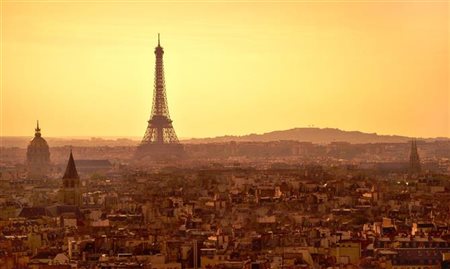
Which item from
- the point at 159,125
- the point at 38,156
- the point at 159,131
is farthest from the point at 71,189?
the point at 159,131

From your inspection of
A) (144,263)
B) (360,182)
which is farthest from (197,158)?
(144,263)

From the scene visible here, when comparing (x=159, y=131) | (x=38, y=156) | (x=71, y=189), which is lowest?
(x=71, y=189)

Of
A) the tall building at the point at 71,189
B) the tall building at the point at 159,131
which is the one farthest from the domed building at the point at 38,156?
the tall building at the point at 71,189

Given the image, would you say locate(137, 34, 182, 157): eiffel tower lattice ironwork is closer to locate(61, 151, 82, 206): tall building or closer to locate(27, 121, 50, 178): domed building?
locate(27, 121, 50, 178): domed building

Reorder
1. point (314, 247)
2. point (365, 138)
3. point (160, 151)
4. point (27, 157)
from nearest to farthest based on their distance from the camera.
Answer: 1. point (314, 247)
2. point (27, 157)
3. point (160, 151)
4. point (365, 138)

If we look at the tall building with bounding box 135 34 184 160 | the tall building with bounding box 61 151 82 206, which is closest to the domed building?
the tall building with bounding box 135 34 184 160

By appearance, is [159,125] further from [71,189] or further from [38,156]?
[71,189]

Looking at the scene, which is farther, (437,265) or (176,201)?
(176,201)

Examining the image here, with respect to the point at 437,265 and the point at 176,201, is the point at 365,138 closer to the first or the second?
the point at 176,201
